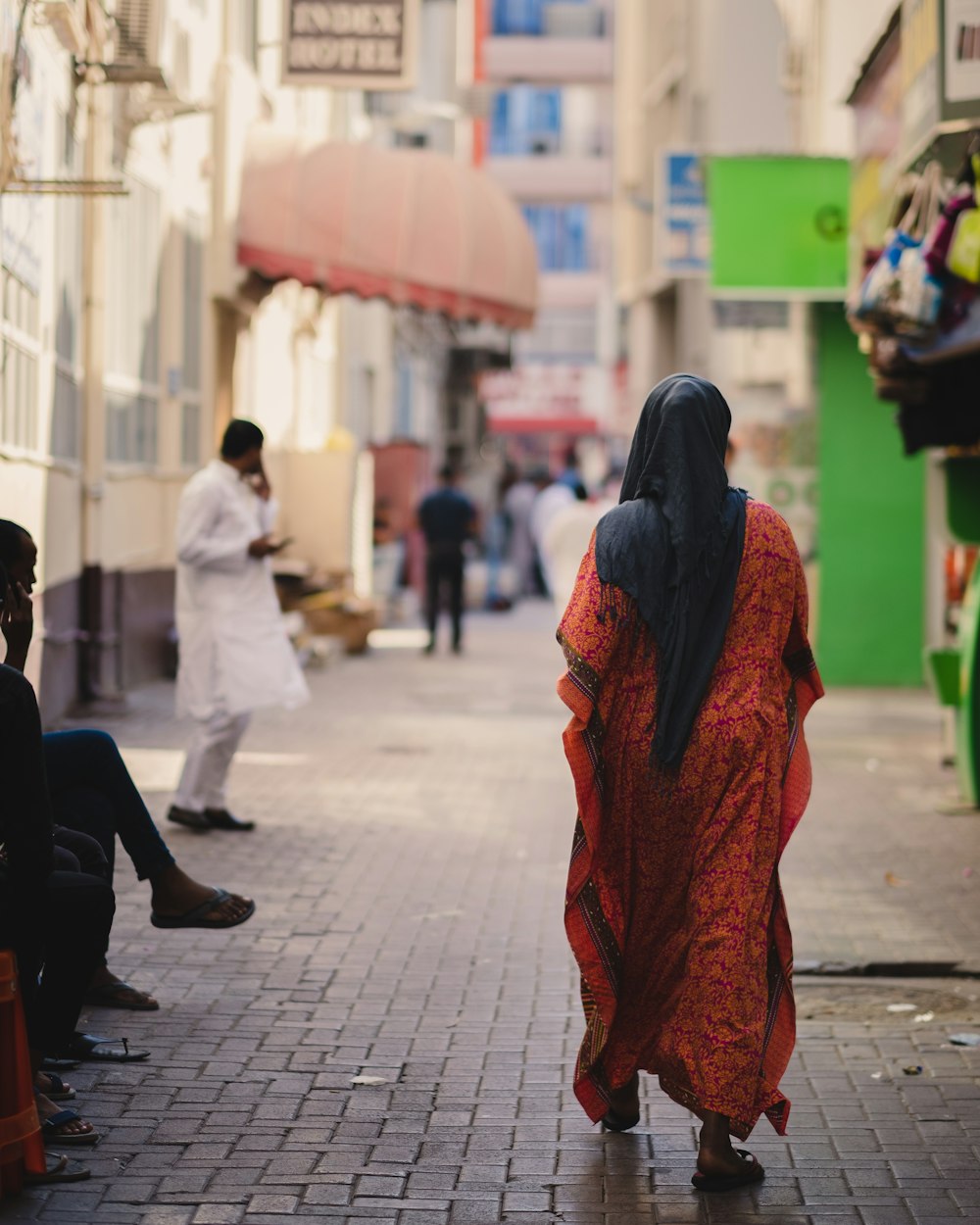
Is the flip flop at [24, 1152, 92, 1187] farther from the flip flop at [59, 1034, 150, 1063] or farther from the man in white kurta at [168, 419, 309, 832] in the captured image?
the man in white kurta at [168, 419, 309, 832]

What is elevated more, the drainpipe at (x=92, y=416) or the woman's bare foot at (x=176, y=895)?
the drainpipe at (x=92, y=416)

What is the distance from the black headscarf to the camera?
4418mm

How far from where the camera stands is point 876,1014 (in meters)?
6.04

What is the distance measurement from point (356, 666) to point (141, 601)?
368cm

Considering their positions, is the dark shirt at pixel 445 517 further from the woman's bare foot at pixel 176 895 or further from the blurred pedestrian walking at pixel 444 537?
the woman's bare foot at pixel 176 895

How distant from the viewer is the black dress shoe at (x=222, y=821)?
8883 millimetres

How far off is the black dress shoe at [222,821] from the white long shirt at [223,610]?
1.67 ft

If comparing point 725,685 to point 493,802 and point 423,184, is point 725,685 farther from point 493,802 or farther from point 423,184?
point 423,184

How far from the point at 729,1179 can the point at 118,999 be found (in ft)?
7.19

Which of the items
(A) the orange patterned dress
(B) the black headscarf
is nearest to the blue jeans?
(A) the orange patterned dress

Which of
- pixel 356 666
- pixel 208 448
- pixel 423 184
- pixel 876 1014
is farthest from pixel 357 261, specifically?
pixel 876 1014

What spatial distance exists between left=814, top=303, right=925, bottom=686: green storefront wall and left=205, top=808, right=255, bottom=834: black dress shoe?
7.87m

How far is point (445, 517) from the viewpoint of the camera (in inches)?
775

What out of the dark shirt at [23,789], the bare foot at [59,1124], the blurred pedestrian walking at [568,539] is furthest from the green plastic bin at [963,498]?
the dark shirt at [23,789]
